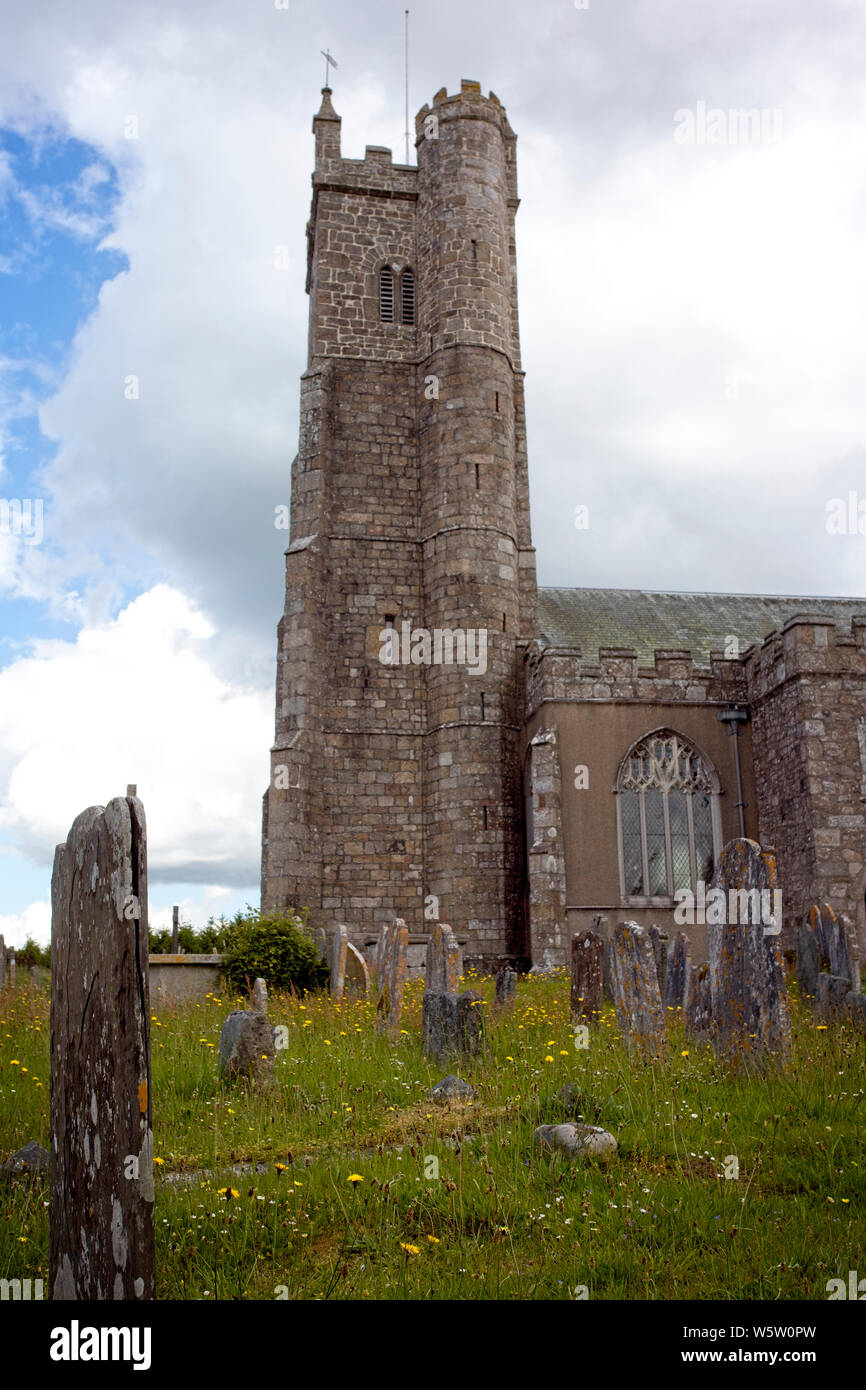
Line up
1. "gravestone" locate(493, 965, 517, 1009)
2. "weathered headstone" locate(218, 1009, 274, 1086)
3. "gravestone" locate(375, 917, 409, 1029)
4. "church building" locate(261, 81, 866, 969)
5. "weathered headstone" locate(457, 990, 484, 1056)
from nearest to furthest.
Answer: "weathered headstone" locate(218, 1009, 274, 1086)
"weathered headstone" locate(457, 990, 484, 1056)
"gravestone" locate(375, 917, 409, 1029)
"gravestone" locate(493, 965, 517, 1009)
"church building" locate(261, 81, 866, 969)

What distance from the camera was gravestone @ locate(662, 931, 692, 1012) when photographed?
31.1 ft

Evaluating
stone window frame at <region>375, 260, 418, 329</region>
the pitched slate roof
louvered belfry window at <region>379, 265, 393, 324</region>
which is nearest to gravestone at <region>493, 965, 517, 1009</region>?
the pitched slate roof

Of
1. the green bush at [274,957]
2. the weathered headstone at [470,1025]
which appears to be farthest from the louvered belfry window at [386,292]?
the weathered headstone at [470,1025]

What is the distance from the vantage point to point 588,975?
9.73 meters

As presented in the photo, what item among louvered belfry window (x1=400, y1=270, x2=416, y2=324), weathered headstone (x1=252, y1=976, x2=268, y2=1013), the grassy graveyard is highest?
louvered belfry window (x1=400, y1=270, x2=416, y2=324)

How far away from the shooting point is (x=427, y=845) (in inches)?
785

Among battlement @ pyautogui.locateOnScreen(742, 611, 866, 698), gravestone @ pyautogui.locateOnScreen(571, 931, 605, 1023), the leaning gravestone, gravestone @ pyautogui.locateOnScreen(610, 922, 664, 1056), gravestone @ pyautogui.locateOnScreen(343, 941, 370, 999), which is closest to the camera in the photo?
the leaning gravestone

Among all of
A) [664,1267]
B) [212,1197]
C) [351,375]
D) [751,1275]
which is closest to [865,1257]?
[751,1275]

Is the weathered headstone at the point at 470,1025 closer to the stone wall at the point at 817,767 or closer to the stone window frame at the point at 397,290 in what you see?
the stone wall at the point at 817,767

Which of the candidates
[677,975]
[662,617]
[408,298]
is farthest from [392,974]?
[408,298]

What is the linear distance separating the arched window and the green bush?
5.59 m

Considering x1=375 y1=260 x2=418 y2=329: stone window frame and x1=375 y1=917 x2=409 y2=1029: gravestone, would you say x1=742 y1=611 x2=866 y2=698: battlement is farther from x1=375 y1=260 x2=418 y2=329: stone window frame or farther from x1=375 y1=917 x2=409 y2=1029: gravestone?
x1=375 y1=260 x2=418 y2=329: stone window frame

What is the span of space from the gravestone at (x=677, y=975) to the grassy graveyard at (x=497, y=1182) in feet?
6.91
